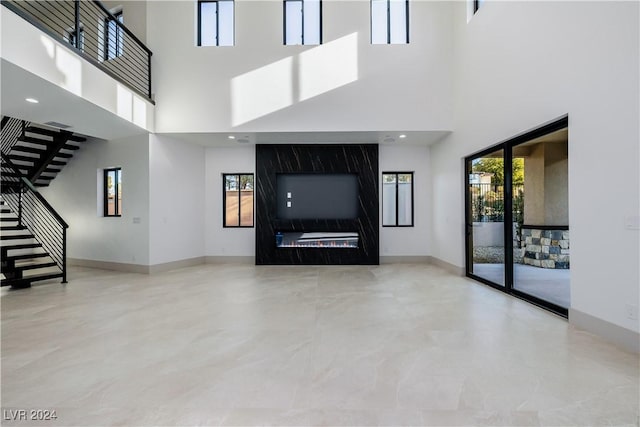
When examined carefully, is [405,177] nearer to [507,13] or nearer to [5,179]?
[507,13]

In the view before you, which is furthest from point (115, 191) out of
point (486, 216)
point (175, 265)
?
point (486, 216)

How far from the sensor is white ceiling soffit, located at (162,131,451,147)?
6.51m

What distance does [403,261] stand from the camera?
7641 mm

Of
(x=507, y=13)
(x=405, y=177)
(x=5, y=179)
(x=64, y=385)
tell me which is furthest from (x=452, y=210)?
(x=5, y=179)

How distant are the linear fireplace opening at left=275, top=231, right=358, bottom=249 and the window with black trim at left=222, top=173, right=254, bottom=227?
1.03m

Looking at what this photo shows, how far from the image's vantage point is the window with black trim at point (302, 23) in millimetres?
6586

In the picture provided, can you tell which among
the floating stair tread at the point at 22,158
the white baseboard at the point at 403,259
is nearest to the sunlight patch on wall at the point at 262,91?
the white baseboard at the point at 403,259

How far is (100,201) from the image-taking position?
7.25 metres

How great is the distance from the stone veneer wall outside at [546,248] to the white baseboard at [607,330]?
2.36m

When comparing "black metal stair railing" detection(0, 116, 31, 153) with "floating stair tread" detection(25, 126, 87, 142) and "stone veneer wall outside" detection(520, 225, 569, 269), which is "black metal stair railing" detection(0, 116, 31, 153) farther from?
"stone veneer wall outside" detection(520, 225, 569, 269)

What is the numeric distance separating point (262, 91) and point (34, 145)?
5.39 meters

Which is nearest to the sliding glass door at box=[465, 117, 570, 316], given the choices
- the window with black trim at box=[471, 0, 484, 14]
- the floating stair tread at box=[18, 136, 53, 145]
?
the window with black trim at box=[471, 0, 484, 14]

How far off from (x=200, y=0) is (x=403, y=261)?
7.64 metres

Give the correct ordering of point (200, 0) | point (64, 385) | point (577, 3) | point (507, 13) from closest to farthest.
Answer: point (64, 385) < point (577, 3) < point (507, 13) < point (200, 0)
